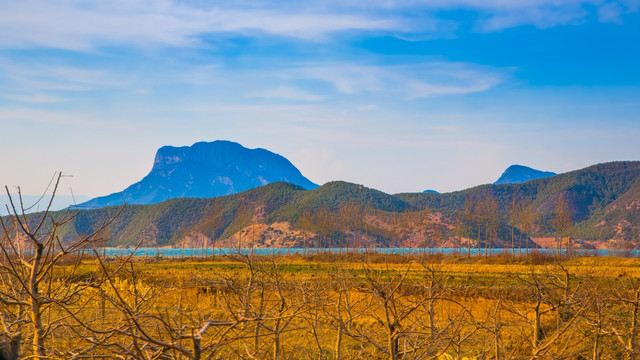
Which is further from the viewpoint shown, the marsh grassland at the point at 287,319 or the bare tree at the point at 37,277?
the bare tree at the point at 37,277

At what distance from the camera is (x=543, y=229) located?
184375 mm

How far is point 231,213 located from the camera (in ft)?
631

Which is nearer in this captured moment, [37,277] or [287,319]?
[37,277]

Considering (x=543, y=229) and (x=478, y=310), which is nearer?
(x=478, y=310)

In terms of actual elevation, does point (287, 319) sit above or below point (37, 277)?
below

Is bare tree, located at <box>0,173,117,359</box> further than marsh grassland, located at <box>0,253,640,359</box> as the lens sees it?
Yes

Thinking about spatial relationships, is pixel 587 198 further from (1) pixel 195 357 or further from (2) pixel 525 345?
(1) pixel 195 357

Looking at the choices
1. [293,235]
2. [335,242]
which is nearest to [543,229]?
[335,242]

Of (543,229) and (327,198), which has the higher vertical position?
(327,198)

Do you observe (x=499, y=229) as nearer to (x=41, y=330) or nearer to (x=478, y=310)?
(x=478, y=310)

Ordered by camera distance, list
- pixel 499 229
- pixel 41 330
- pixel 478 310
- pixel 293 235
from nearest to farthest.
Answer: pixel 41 330, pixel 478 310, pixel 293 235, pixel 499 229

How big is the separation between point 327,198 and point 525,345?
183811 millimetres

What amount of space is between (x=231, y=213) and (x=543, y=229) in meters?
108

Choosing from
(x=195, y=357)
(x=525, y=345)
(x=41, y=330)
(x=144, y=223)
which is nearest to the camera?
(x=195, y=357)
